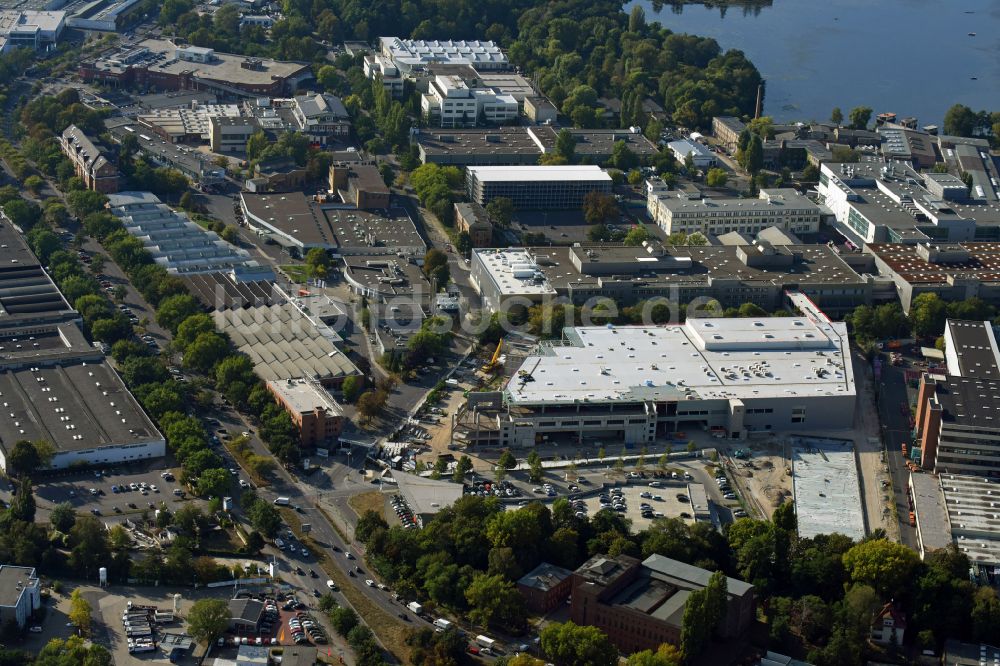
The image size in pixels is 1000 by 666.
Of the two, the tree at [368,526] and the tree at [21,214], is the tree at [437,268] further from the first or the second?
the tree at [368,526]

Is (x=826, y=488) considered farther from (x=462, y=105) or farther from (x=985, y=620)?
(x=462, y=105)

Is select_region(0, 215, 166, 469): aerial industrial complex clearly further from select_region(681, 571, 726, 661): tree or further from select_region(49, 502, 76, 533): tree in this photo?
select_region(681, 571, 726, 661): tree

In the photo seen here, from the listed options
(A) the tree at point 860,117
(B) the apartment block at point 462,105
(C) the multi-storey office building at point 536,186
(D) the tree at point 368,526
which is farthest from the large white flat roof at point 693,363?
(A) the tree at point 860,117

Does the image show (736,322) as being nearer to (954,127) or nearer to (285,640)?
(285,640)

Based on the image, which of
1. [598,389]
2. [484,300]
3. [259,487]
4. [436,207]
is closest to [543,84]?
[436,207]

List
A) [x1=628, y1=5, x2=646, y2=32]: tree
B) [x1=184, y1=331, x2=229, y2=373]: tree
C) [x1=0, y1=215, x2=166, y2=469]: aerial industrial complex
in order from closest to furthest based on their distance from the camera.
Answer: [x1=0, y1=215, x2=166, y2=469]: aerial industrial complex
[x1=184, y1=331, x2=229, y2=373]: tree
[x1=628, y1=5, x2=646, y2=32]: tree

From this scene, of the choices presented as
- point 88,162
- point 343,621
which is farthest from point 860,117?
point 343,621

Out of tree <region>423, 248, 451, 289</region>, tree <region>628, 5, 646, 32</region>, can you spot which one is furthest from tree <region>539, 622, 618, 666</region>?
tree <region>628, 5, 646, 32</region>
